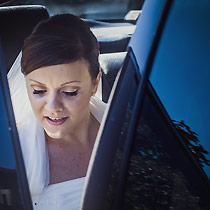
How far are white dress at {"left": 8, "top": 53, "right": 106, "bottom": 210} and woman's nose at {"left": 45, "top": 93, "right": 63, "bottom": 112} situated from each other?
107 millimetres

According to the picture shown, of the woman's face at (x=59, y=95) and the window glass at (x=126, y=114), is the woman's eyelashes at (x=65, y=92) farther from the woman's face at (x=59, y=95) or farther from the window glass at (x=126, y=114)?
the window glass at (x=126, y=114)

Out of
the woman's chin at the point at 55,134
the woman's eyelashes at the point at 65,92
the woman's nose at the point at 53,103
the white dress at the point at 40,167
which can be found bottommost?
the white dress at the point at 40,167

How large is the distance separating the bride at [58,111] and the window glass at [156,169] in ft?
0.49

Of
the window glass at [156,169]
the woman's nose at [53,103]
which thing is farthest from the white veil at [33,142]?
the window glass at [156,169]

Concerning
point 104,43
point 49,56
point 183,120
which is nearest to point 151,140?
point 183,120

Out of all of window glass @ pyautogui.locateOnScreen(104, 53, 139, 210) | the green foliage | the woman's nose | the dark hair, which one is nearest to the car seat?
the dark hair

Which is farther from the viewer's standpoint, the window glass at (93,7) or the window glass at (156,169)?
the window glass at (93,7)

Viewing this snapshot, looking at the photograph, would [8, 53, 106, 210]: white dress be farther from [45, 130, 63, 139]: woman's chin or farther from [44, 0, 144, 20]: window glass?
[44, 0, 144, 20]: window glass

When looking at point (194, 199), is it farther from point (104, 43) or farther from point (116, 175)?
point (104, 43)

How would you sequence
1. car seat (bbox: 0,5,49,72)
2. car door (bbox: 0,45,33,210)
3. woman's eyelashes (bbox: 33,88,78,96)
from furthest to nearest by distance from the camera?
1. car seat (bbox: 0,5,49,72)
2. woman's eyelashes (bbox: 33,88,78,96)
3. car door (bbox: 0,45,33,210)

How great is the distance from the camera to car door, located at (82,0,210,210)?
797 millimetres

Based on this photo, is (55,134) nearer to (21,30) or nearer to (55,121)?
(55,121)

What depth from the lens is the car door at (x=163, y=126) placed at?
2.61 ft

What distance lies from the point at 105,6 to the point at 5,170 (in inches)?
19.9
